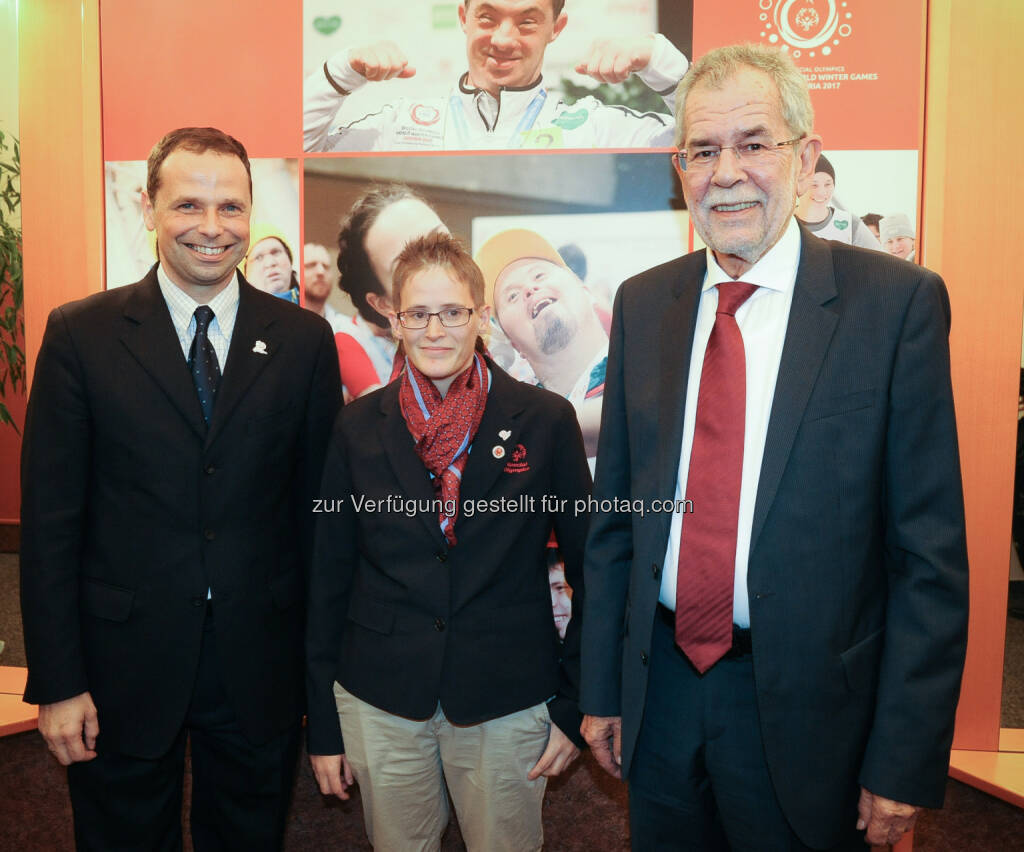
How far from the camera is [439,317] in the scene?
6.34 ft

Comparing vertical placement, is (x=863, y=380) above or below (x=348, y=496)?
above

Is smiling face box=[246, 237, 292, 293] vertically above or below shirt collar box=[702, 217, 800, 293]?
above

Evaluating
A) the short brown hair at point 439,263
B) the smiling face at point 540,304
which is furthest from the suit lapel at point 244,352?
the smiling face at point 540,304

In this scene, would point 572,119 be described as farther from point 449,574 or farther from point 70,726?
point 70,726

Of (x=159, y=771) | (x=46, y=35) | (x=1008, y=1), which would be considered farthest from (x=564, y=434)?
(x=46, y=35)

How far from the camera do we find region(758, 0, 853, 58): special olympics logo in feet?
8.52

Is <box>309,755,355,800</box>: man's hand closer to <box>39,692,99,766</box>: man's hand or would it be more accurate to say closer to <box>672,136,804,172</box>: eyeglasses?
<box>39,692,99,766</box>: man's hand

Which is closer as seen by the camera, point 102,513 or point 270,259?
point 102,513

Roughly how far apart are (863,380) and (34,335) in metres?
2.99

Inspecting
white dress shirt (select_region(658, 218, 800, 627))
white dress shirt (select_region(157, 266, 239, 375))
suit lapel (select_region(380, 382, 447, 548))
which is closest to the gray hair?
white dress shirt (select_region(658, 218, 800, 627))

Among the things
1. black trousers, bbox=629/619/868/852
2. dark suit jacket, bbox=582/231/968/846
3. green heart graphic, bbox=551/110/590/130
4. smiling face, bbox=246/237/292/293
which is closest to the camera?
dark suit jacket, bbox=582/231/968/846

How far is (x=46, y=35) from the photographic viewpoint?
9.61 feet

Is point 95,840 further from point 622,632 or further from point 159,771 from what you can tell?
point 622,632

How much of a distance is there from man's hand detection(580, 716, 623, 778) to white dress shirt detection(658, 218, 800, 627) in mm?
335
